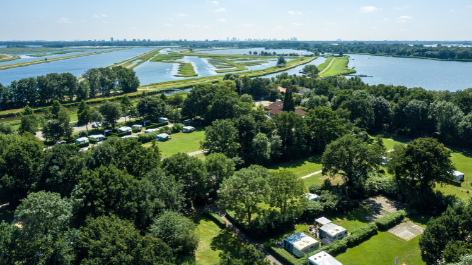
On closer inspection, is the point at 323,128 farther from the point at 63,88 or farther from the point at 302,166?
the point at 63,88

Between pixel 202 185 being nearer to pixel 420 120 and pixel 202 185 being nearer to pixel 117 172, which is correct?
pixel 117 172

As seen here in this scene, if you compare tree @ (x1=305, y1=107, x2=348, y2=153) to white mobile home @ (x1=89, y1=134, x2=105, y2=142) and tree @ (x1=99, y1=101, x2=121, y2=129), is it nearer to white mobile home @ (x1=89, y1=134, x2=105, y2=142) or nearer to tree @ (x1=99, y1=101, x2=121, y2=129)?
tree @ (x1=99, y1=101, x2=121, y2=129)

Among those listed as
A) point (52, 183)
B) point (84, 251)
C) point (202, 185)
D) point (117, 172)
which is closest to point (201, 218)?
point (202, 185)

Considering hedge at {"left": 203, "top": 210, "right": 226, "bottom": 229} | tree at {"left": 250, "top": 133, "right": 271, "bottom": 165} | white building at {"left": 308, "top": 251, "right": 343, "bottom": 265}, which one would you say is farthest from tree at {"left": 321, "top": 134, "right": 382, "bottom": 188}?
hedge at {"left": 203, "top": 210, "right": 226, "bottom": 229}

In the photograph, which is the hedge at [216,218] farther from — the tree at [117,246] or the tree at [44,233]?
the tree at [44,233]

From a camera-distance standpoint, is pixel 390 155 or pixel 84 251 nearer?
pixel 84 251

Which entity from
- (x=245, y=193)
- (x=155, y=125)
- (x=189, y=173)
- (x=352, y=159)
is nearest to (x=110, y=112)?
(x=155, y=125)
